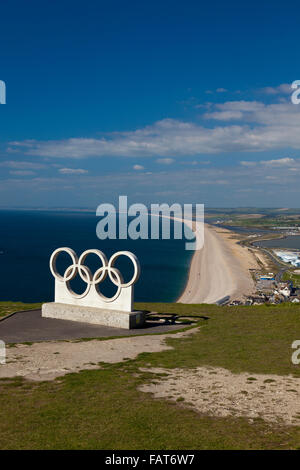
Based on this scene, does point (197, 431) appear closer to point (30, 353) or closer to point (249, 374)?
point (249, 374)

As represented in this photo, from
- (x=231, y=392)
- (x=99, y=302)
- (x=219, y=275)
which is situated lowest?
(x=219, y=275)

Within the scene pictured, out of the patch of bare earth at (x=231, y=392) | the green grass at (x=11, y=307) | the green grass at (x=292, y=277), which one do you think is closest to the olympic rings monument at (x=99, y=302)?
the green grass at (x=11, y=307)

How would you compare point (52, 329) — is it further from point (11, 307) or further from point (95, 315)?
point (11, 307)

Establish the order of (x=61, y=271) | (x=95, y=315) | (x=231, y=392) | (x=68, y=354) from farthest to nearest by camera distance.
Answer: (x=61, y=271) → (x=95, y=315) → (x=68, y=354) → (x=231, y=392)

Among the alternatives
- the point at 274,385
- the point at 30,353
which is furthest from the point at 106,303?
the point at 274,385

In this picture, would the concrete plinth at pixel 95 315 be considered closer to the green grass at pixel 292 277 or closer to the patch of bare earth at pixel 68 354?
the patch of bare earth at pixel 68 354

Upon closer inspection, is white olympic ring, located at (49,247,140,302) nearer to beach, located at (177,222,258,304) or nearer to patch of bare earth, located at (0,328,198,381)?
patch of bare earth, located at (0,328,198,381)

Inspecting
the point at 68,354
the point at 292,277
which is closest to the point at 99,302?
the point at 68,354
